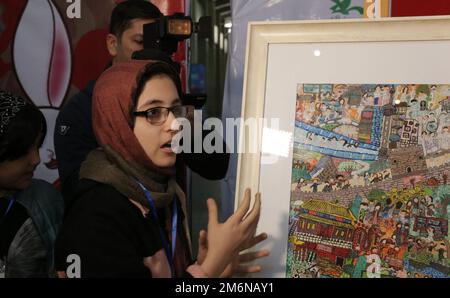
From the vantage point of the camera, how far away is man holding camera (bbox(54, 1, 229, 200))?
1092 millimetres

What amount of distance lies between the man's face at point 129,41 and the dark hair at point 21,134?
26 centimetres

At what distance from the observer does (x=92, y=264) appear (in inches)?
34.0

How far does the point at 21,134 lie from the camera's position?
40.3 inches

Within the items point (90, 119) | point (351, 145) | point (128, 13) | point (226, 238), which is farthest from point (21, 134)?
point (351, 145)

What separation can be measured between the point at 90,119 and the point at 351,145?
672mm

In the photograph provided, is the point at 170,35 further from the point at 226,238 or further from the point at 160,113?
the point at 226,238

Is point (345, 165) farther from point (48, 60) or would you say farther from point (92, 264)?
point (48, 60)

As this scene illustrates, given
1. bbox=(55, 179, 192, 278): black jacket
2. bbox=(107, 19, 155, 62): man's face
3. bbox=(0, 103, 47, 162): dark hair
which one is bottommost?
bbox=(55, 179, 192, 278): black jacket

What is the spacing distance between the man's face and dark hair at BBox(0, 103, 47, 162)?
262mm

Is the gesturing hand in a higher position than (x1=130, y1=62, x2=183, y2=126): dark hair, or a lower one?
lower

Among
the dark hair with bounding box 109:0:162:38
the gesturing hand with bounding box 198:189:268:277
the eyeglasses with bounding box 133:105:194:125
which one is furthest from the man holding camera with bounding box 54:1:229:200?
the gesturing hand with bounding box 198:189:268:277

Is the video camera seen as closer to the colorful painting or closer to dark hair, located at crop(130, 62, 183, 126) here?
dark hair, located at crop(130, 62, 183, 126)

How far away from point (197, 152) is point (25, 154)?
0.44 m
